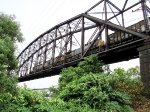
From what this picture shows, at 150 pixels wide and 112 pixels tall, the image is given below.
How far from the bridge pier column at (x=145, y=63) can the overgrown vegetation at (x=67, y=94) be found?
1.71 ft

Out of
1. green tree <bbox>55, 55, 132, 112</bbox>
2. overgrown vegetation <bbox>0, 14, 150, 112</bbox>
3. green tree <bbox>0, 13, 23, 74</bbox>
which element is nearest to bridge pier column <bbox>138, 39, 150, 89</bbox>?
overgrown vegetation <bbox>0, 14, 150, 112</bbox>

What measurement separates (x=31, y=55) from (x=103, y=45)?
3811cm

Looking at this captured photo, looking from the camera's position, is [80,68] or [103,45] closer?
[80,68]

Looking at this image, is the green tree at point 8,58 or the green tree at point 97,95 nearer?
the green tree at point 8,58

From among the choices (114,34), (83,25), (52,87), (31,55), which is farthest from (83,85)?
(31,55)

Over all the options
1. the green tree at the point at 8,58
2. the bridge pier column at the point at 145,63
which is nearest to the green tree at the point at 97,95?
the bridge pier column at the point at 145,63

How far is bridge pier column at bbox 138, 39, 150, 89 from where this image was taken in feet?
78.2

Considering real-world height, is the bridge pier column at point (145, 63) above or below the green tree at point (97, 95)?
above

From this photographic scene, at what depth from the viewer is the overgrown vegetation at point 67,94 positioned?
13.8 meters

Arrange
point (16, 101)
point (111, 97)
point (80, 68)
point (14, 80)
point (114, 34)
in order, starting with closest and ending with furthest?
point (14, 80) < point (16, 101) < point (111, 97) < point (80, 68) < point (114, 34)

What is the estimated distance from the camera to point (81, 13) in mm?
38438

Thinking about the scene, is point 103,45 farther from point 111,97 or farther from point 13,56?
point 13,56

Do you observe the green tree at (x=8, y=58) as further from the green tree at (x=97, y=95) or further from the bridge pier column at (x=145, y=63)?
the bridge pier column at (x=145, y=63)

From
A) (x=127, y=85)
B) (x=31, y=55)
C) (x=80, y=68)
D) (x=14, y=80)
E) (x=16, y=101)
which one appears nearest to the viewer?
(x=14, y=80)
